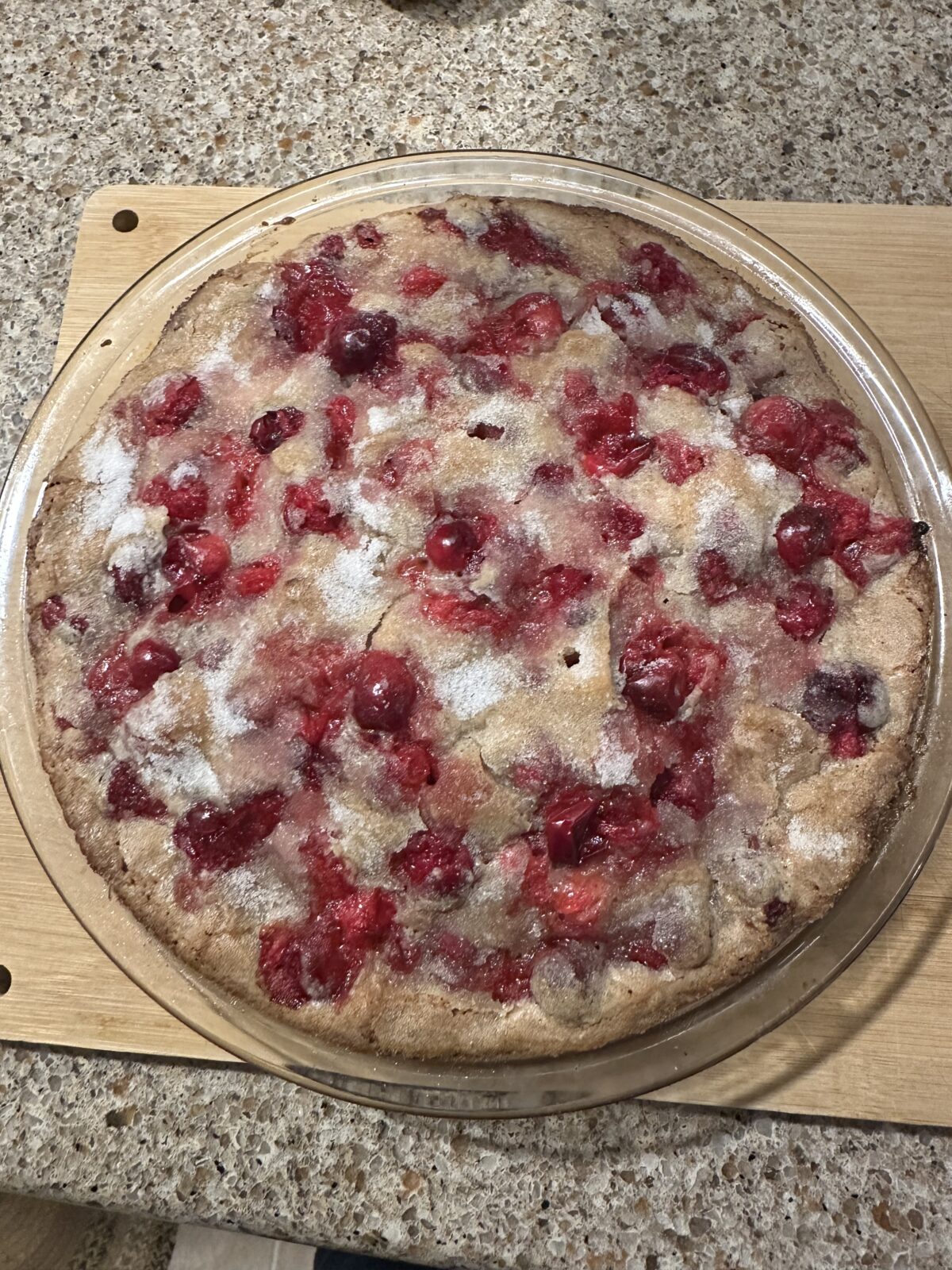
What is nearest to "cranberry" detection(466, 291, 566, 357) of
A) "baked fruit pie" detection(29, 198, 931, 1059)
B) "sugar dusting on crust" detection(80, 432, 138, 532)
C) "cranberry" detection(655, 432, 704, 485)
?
"baked fruit pie" detection(29, 198, 931, 1059)

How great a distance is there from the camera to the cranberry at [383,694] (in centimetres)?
106

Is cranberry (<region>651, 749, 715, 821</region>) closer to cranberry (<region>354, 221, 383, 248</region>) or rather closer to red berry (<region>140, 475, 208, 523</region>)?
red berry (<region>140, 475, 208, 523</region>)

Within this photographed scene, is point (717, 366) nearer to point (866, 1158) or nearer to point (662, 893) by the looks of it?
point (662, 893)

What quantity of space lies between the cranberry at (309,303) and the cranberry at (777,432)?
1.86ft

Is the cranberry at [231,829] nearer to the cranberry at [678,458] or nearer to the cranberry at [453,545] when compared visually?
the cranberry at [453,545]

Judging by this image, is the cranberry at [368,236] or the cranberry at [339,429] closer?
the cranberry at [339,429]

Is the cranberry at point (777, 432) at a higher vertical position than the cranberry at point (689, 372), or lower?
lower

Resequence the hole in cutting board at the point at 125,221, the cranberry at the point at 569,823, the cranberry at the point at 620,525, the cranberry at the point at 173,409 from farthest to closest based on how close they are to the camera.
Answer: the hole in cutting board at the point at 125,221 → the cranberry at the point at 173,409 → the cranberry at the point at 620,525 → the cranberry at the point at 569,823

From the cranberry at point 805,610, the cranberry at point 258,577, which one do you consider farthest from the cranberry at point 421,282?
the cranberry at point 805,610

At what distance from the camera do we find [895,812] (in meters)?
1.14

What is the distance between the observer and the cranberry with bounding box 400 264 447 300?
1268mm

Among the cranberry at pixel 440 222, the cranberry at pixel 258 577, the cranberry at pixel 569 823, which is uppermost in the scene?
the cranberry at pixel 440 222

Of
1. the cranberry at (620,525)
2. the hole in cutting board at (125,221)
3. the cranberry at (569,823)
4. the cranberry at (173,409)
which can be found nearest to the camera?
the cranberry at (569,823)

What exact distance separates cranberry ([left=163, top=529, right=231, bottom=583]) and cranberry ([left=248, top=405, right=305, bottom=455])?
14 cm
